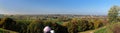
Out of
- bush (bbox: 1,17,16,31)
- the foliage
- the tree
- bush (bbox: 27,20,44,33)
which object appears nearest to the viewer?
bush (bbox: 27,20,44,33)

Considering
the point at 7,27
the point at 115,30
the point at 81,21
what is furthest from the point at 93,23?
the point at 115,30

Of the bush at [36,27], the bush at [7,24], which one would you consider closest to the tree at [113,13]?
the bush at [36,27]

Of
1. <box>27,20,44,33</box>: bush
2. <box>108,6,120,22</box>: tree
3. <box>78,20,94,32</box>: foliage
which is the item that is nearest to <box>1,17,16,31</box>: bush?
<box>27,20,44,33</box>: bush

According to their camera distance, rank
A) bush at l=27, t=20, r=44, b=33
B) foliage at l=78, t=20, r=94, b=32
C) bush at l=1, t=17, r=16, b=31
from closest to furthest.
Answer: bush at l=27, t=20, r=44, b=33
bush at l=1, t=17, r=16, b=31
foliage at l=78, t=20, r=94, b=32

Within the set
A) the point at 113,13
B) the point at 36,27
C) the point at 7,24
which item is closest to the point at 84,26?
the point at 113,13

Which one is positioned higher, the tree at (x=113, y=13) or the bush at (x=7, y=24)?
the tree at (x=113, y=13)

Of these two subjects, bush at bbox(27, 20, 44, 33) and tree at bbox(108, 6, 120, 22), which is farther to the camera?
tree at bbox(108, 6, 120, 22)

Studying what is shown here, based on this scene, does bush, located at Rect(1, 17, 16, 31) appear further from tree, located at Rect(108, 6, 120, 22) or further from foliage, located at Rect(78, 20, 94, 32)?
tree, located at Rect(108, 6, 120, 22)

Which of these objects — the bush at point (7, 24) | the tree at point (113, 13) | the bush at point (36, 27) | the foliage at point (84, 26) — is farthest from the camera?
the tree at point (113, 13)

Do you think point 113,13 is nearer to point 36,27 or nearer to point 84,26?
point 84,26

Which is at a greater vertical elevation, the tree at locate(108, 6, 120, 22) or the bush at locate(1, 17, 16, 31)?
the tree at locate(108, 6, 120, 22)

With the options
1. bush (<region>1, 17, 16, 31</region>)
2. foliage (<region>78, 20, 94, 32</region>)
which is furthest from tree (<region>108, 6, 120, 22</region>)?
bush (<region>1, 17, 16, 31</region>)

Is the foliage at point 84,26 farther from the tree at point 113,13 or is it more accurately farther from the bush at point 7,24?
the bush at point 7,24
